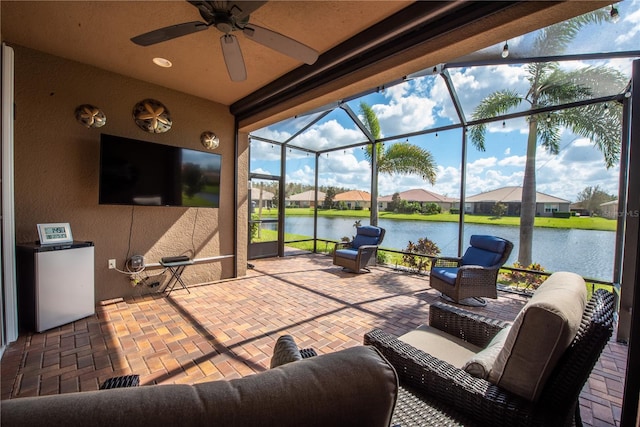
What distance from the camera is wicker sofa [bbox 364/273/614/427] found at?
1.02m

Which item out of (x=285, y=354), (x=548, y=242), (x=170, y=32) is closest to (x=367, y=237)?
(x=548, y=242)

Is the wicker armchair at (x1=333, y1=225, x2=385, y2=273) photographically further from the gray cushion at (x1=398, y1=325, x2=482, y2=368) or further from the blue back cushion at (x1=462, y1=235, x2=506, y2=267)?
the gray cushion at (x1=398, y1=325, x2=482, y2=368)

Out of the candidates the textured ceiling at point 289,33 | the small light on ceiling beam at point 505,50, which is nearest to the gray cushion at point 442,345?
the textured ceiling at point 289,33

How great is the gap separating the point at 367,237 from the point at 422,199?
154cm

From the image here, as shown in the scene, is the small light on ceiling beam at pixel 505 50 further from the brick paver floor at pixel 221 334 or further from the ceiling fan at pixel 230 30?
the brick paver floor at pixel 221 334

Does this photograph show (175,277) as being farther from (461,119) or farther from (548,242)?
(548,242)

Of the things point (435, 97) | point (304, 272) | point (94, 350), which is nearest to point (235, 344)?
point (94, 350)

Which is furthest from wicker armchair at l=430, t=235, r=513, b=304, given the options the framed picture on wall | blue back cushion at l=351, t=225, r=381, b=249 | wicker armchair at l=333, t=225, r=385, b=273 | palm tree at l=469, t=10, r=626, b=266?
the framed picture on wall

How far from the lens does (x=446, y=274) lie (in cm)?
385

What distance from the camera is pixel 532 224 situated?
456cm

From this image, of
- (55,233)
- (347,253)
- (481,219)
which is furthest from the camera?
(347,253)

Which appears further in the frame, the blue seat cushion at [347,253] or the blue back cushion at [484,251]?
the blue seat cushion at [347,253]

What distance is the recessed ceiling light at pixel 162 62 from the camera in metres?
3.07

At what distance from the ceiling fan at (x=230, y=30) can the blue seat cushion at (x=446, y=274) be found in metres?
3.31
